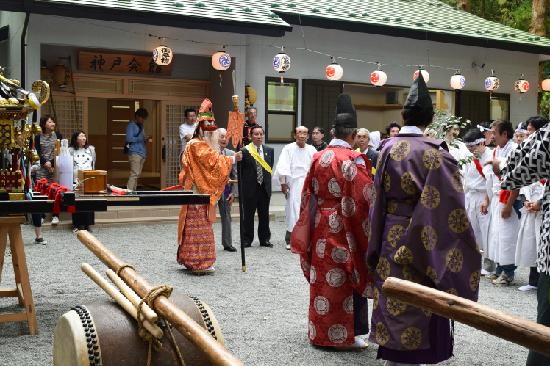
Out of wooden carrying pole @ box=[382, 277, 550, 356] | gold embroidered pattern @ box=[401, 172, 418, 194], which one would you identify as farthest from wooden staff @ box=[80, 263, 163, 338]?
gold embroidered pattern @ box=[401, 172, 418, 194]

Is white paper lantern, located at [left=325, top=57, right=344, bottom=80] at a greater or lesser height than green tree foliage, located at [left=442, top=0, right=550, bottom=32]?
lesser

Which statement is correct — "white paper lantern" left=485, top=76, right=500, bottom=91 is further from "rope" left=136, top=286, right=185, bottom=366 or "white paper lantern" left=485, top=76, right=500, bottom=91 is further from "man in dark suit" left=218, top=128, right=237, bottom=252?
"rope" left=136, top=286, right=185, bottom=366

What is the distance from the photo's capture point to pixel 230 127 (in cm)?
693

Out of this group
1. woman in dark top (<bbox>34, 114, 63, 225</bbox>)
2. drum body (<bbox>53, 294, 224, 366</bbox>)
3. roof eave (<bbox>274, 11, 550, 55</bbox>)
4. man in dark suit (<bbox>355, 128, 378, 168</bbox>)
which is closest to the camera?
drum body (<bbox>53, 294, 224, 366</bbox>)

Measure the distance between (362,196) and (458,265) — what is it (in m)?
0.99

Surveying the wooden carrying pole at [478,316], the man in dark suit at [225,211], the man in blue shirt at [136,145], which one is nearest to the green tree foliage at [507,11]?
the man in blue shirt at [136,145]

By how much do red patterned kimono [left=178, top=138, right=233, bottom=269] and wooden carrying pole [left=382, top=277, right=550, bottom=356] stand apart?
5.57 m

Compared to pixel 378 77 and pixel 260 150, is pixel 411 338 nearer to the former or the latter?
pixel 260 150

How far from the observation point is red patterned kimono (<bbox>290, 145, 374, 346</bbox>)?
4.14 metres

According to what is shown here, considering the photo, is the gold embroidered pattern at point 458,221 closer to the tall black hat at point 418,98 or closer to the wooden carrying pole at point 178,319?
the tall black hat at point 418,98

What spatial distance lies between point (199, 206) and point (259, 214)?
226 cm

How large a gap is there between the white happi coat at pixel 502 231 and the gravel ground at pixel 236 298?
0.37 metres

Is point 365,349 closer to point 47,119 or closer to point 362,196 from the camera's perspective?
point 362,196

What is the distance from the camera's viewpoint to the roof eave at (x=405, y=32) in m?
12.0
